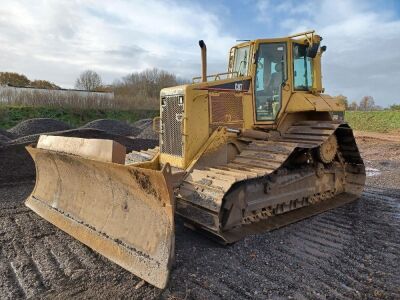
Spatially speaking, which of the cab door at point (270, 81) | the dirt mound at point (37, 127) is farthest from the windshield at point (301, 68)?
the dirt mound at point (37, 127)

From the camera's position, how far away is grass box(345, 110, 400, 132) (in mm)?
26000

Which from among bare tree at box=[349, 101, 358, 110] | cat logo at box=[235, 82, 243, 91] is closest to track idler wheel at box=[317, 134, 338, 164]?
cat logo at box=[235, 82, 243, 91]

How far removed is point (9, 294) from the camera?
11.5 feet

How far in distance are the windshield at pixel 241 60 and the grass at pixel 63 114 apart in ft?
55.2

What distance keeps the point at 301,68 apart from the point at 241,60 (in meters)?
1.13

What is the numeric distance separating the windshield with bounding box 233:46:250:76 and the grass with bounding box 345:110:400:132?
22.8 meters

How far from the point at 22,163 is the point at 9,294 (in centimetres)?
649

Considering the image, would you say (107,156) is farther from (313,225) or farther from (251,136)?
(313,225)

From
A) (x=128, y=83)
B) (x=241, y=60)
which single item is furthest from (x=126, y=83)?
(x=241, y=60)

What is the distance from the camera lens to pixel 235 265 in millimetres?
4133

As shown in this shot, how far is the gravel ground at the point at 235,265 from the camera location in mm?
3551

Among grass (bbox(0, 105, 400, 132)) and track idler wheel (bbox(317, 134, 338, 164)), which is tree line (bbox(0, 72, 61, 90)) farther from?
track idler wheel (bbox(317, 134, 338, 164))

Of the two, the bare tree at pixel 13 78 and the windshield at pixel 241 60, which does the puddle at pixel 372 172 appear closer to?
the windshield at pixel 241 60

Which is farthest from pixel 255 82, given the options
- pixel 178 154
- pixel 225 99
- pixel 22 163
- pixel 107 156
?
pixel 22 163
